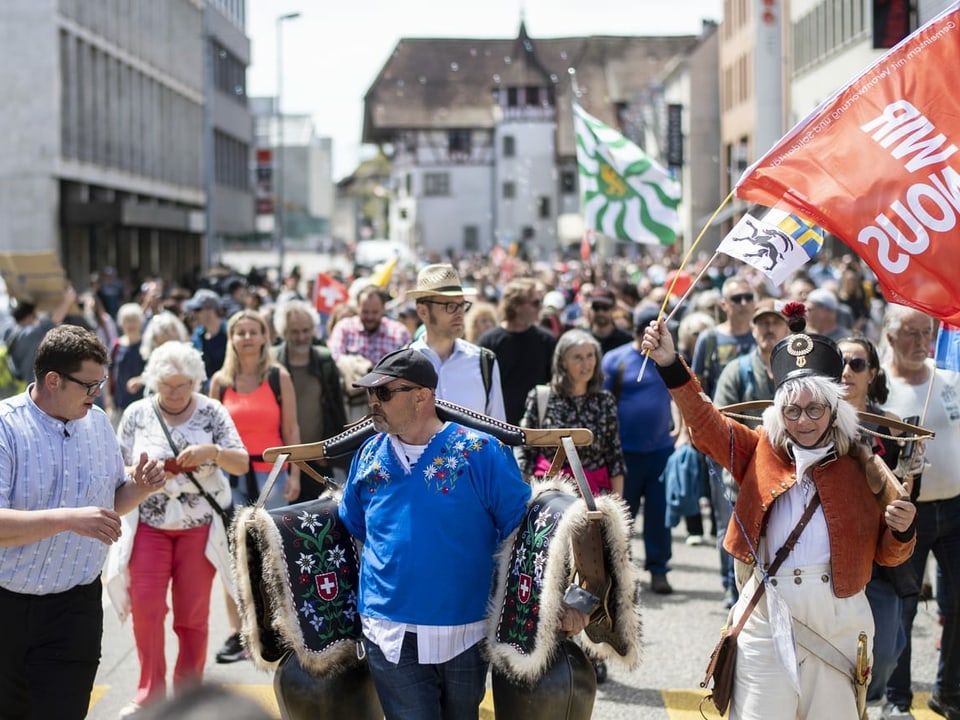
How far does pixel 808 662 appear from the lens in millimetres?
4863

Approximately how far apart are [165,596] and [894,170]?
153 inches

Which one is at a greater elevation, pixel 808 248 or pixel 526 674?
pixel 808 248

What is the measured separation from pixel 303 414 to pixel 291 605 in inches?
160

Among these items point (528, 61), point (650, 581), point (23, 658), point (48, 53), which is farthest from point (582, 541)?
point (528, 61)

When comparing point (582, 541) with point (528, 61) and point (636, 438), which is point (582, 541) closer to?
point (636, 438)

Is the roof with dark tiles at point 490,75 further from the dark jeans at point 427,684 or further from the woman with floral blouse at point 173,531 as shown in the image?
the dark jeans at point 427,684

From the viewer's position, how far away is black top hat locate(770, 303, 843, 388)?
4973 mm

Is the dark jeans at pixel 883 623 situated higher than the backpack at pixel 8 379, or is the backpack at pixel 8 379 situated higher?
the backpack at pixel 8 379

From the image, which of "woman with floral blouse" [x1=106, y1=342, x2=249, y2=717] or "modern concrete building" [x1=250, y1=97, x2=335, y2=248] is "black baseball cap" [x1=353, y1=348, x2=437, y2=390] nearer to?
"woman with floral blouse" [x1=106, y1=342, x2=249, y2=717]

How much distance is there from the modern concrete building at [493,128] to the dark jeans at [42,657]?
254ft

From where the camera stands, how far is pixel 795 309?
545 cm

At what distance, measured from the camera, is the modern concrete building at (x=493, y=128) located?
85375mm

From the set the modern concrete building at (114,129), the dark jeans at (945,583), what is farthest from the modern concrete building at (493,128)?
the dark jeans at (945,583)

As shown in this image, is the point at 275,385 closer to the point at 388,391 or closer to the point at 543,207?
the point at 388,391
